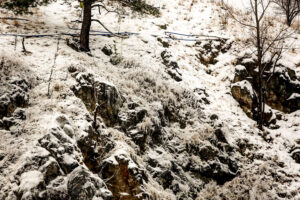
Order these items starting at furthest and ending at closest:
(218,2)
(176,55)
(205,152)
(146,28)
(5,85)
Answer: (218,2) < (146,28) < (176,55) < (205,152) < (5,85)

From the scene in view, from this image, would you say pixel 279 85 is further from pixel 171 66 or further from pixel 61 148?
pixel 61 148

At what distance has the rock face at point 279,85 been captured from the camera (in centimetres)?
1001

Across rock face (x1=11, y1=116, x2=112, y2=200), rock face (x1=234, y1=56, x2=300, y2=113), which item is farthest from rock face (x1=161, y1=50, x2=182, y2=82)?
rock face (x1=11, y1=116, x2=112, y2=200)

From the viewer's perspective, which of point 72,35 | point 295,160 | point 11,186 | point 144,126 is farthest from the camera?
point 72,35

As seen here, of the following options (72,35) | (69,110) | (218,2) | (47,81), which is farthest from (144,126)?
(218,2)

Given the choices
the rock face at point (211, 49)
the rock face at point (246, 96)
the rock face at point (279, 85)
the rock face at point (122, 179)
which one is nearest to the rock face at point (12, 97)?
the rock face at point (122, 179)

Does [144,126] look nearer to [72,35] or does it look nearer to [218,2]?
[72,35]

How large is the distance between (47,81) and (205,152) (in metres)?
4.98

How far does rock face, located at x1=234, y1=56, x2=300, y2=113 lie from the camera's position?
10008 mm

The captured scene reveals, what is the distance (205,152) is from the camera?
7.39 m

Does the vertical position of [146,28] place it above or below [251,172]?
above

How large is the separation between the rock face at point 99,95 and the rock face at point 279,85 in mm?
5937

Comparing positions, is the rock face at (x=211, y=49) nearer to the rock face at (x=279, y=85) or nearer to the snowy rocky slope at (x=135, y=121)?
the snowy rocky slope at (x=135, y=121)

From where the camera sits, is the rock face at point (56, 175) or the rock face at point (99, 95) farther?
the rock face at point (99, 95)
